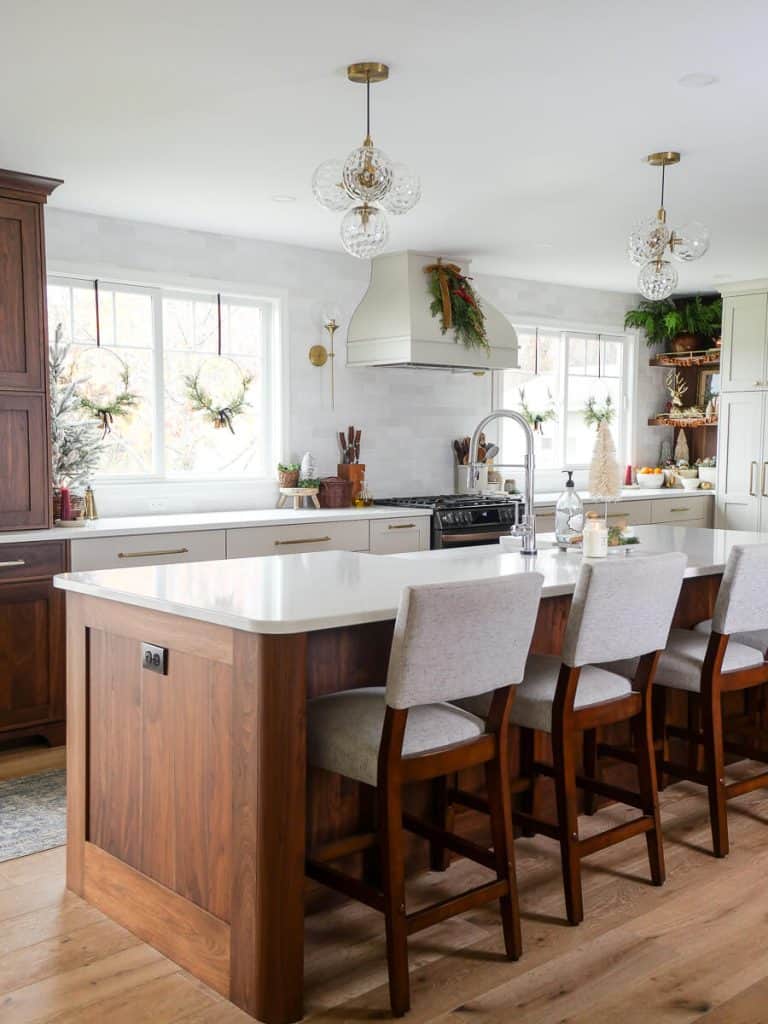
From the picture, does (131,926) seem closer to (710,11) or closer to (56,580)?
(56,580)

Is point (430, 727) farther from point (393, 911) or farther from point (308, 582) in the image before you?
point (308, 582)

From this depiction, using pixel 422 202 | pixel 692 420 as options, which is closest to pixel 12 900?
pixel 422 202

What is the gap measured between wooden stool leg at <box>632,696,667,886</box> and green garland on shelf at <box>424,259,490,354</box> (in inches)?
137

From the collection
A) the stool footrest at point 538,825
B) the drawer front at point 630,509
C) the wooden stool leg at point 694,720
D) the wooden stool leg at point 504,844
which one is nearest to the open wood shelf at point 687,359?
the drawer front at point 630,509

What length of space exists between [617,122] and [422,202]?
56.0 inches

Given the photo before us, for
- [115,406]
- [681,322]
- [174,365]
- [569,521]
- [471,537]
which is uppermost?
[681,322]

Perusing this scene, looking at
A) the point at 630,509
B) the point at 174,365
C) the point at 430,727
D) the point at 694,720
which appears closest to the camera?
the point at 430,727

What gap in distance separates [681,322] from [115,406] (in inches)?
183

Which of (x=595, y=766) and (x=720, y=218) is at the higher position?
(x=720, y=218)

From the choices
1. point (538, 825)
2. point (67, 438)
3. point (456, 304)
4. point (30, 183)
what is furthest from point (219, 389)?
point (538, 825)

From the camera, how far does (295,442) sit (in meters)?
6.07

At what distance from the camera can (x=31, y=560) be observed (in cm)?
432

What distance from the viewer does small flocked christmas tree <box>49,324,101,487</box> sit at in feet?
15.4

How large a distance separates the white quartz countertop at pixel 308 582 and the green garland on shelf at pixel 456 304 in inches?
95.3
